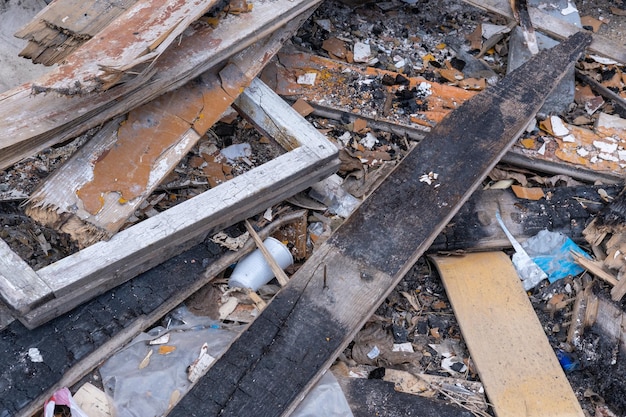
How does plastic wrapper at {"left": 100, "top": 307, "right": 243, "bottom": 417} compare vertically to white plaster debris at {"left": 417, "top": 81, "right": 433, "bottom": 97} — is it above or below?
above

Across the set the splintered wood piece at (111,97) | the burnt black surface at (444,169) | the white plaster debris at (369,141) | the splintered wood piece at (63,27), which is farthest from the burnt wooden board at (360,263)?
the splintered wood piece at (63,27)

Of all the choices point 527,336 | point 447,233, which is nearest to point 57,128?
point 447,233

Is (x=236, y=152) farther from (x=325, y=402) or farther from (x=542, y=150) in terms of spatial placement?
(x=542, y=150)

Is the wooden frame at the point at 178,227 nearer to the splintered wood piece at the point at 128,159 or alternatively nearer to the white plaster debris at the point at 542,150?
the splintered wood piece at the point at 128,159

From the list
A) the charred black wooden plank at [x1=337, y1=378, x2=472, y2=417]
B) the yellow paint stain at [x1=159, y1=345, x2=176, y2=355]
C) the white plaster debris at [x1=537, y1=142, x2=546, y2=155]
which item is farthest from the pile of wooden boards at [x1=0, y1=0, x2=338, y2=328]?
the white plaster debris at [x1=537, y1=142, x2=546, y2=155]

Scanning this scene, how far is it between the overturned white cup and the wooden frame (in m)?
0.22

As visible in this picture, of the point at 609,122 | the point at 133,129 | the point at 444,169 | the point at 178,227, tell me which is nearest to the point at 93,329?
the point at 178,227

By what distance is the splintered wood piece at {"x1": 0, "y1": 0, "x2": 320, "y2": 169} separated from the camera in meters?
3.23

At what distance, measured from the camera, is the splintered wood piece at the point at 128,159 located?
10.9ft

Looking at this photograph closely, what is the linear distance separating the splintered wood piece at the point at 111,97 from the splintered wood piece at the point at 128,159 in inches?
4.7

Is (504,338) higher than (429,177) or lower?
lower

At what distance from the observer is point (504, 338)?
11.4 ft

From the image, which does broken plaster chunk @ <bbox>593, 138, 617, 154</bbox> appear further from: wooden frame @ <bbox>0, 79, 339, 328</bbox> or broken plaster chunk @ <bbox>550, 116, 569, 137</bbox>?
wooden frame @ <bbox>0, 79, 339, 328</bbox>

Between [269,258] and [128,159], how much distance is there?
0.94 meters
